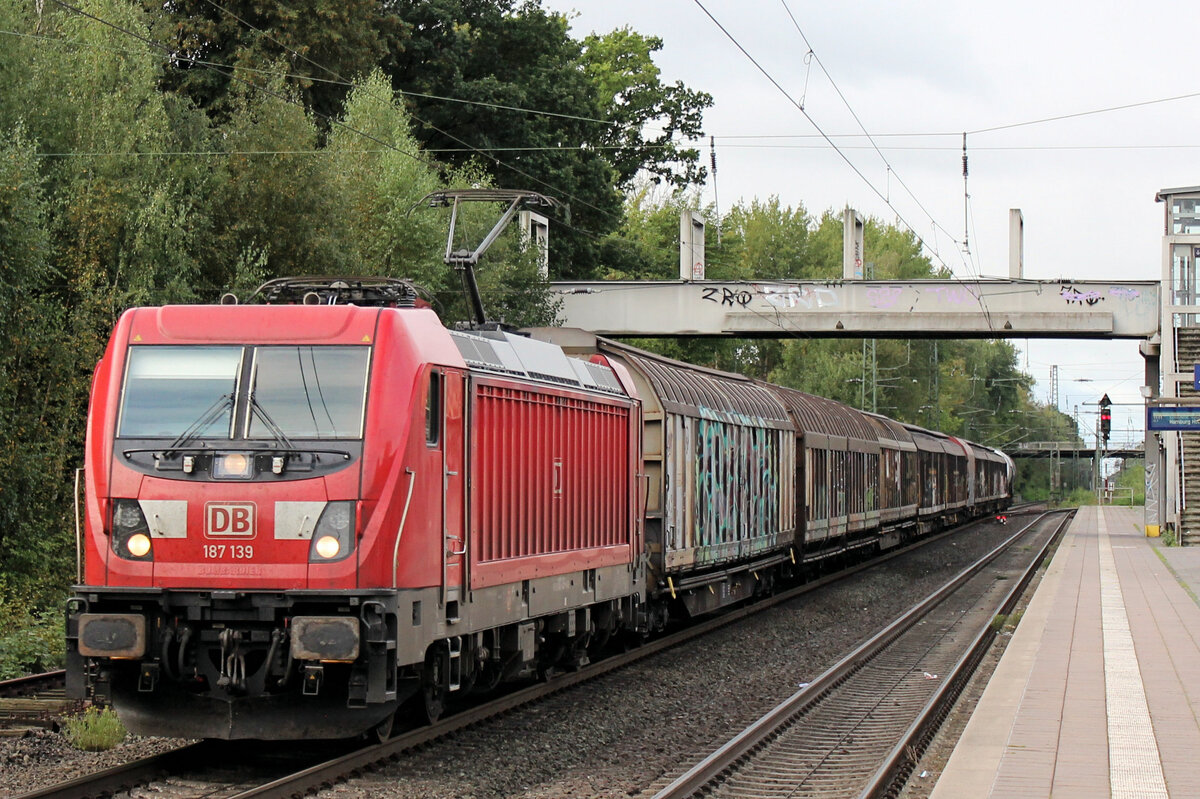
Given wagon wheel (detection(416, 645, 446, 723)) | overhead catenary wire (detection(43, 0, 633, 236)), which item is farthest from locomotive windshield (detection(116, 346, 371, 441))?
overhead catenary wire (detection(43, 0, 633, 236))

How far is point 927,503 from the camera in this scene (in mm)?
44531

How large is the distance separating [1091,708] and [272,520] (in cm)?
692

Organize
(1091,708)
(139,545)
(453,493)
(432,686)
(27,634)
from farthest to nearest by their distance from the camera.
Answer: (27,634), (1091,708), (432,686), (453,493), (139,545)

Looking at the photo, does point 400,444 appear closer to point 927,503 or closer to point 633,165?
point 927,503

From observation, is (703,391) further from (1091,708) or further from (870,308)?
(870,308)

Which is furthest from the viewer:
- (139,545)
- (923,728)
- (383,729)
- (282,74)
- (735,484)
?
(282,74)

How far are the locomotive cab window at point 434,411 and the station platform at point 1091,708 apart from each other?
4.09 m

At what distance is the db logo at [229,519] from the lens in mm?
9141

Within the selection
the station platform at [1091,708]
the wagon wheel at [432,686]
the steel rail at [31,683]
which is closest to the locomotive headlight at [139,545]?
the wagon wheel at [432,686]

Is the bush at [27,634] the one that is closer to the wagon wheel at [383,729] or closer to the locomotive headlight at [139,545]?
the locomotive headlight at [139,545]

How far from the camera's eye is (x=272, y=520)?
9.12 m

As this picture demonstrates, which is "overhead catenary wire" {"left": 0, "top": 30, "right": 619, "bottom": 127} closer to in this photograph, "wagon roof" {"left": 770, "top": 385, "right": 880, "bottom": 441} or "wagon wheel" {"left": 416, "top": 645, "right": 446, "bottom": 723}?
"wagon roof" {"left": 770, "top": 385, "right": 880, "bottom": 441}

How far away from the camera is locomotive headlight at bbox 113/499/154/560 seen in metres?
9.25

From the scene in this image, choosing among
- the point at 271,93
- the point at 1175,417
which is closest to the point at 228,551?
the point at 271,93
